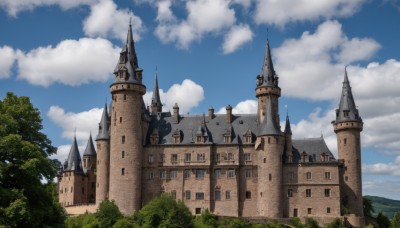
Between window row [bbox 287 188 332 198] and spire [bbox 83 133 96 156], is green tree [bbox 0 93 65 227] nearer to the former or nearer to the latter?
window row [bbox 287 188 332 198]

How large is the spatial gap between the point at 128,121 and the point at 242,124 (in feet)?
56.6

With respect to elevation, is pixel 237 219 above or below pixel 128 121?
below

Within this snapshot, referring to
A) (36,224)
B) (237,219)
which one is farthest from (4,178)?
(237,219)

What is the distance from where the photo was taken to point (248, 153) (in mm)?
83875

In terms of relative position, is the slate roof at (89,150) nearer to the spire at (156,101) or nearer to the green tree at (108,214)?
the spire at (156,101)

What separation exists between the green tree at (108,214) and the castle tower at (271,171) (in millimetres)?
20375

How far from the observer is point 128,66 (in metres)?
84.9

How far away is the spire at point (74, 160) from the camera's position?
92000 mm

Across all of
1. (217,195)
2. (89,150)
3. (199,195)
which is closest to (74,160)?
(89,150)

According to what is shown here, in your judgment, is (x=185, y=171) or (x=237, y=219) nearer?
(x=237, y=219)

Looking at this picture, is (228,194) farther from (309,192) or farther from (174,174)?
(309,192)

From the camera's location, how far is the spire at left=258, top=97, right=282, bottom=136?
81.3 metres

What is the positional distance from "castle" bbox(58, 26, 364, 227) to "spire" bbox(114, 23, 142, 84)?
15 cm

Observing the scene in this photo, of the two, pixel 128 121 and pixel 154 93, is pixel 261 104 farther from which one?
pixel 154 93
